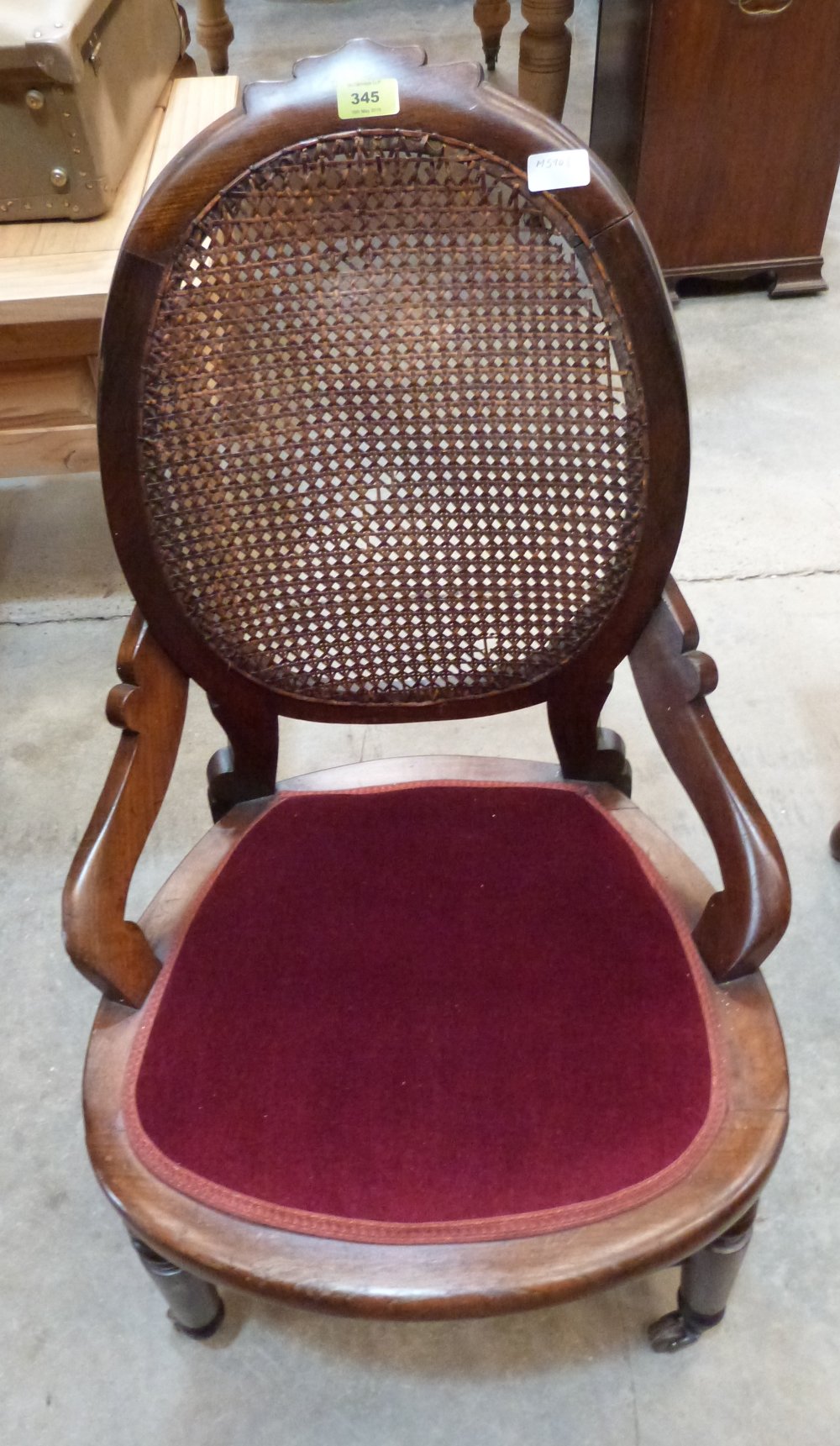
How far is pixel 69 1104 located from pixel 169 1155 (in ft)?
2.00

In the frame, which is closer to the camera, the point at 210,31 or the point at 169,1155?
the point at 169,1155

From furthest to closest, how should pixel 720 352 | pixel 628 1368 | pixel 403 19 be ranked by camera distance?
pixel 403 19 → pixel 720 352 → pixel 628 1368

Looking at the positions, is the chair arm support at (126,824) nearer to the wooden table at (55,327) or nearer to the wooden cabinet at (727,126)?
the wooden table at (55,327)

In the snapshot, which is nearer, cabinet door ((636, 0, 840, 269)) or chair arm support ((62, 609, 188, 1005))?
chair arm support ((62, 609, 188, 1005))

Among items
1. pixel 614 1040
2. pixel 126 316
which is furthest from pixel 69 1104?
pixel 126 316

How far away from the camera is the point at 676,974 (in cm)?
79

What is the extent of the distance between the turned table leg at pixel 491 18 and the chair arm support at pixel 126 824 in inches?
133

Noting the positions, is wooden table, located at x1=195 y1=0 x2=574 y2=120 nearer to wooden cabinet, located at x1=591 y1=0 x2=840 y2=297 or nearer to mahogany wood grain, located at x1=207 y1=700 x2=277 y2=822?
wooden cabinet, located at x1=591 y1=0 x2=840 y2=297


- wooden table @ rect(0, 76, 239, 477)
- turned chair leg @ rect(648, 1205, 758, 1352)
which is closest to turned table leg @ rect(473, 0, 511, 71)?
wooden table @ rect(0, 76, 239, 477)

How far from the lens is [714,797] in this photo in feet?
2.58

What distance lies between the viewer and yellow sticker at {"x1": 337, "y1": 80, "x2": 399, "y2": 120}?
2.26 feet

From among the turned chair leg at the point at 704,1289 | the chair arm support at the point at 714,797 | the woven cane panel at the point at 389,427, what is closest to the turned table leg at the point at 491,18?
the woven cane panel at the point at 389,427

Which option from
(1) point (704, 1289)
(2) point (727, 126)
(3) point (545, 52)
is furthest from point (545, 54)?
(1) point (704, 1289)

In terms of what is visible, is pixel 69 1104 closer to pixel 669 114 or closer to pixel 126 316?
pixel 126 316
